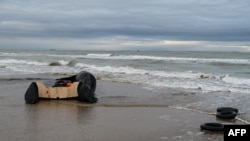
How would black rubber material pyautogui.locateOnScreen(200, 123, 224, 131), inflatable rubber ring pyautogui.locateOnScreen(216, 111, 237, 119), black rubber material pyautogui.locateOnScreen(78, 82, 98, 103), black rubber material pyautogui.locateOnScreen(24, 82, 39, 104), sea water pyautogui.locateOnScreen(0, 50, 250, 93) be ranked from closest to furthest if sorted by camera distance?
black rubber material pyautogui.locateOnScreen(200, 123, 224, 131)
inflatable rubber ring pyautogui.locateOnScreen(216, 111, 237, 119)
black rubber material pyautogui.locateOnScreen(24, 82, 39, 104)
black rubber material pyautogui.locateOnScreen(78, 82, 98, 103)
sea water pyautogui.locateOnScreen(0, 50, 250, 93)

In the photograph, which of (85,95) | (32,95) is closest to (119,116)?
(85,95)

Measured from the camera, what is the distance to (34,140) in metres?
7.33

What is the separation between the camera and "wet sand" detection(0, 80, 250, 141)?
7781 millimetres

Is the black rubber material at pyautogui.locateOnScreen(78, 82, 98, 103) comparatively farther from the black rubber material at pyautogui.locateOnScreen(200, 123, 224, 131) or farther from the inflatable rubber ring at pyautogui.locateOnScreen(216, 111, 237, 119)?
the black rubber material at pyautogui.locateOnScreen(200, 123, 224, 131)

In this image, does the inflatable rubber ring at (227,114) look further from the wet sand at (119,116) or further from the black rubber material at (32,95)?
the black rubber material at (32,95)

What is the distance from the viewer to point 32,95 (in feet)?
39.6

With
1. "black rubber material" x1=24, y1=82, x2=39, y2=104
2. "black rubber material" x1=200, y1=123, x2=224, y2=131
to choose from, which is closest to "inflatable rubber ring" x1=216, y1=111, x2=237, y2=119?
"black rubber material" x1=200, y1=123, x2=224, y2=131

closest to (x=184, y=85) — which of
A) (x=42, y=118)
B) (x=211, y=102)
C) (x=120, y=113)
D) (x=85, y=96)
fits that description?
(x=211, y=102)

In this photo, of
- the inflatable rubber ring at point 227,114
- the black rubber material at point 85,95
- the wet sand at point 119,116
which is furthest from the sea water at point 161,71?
the inflatable rubber ring at point 227,114

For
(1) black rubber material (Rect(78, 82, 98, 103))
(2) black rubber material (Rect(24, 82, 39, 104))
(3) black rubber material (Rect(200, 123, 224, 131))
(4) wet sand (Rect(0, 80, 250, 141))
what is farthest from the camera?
(1) black rubber material (Rect(78, 82, 98, 103))

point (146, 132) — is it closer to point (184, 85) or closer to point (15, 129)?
point (15, 129)

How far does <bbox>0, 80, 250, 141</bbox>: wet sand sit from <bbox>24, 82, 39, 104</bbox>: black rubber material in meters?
0.23

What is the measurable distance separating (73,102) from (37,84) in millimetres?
1390

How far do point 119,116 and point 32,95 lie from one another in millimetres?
3701
